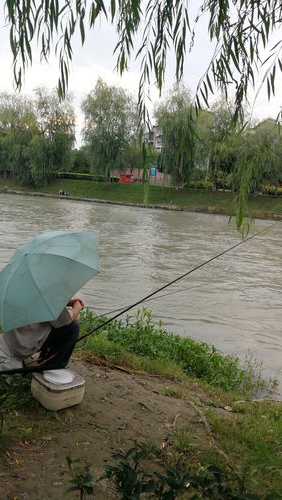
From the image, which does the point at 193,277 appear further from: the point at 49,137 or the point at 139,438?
the point at 49,137

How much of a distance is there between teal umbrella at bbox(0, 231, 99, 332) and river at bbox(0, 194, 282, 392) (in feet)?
3.35

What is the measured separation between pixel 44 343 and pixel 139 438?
0.80 metres

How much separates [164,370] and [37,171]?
135 feet

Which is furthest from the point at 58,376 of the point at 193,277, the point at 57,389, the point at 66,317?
the point at 193,277

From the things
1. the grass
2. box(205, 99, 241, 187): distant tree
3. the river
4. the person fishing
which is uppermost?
box(205, 99, 241, 187): distant tree

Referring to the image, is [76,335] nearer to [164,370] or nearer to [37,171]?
[164,370]

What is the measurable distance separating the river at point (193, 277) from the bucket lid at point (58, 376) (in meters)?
1.39

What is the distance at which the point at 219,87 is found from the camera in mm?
2533

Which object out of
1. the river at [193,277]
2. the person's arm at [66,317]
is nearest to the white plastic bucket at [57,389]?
the person's arm at [66,317]

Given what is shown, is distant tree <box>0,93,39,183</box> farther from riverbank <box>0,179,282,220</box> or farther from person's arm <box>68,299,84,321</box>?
person's arm <box>68,299,84,321</box>

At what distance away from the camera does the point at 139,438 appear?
3023 millimetres

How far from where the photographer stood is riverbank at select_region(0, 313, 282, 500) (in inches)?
76.8

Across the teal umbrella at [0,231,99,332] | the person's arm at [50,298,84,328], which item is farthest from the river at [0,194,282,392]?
the person's arm at [50,298,84,328]

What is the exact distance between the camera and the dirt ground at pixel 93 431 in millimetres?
2403
